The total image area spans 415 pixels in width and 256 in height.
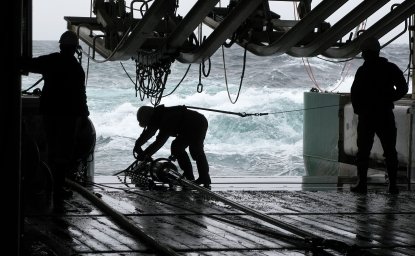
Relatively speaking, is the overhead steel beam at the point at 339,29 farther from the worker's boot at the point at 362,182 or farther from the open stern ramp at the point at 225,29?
the worker's boot at the point at 362,182

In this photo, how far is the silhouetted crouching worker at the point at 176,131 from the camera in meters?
10.5

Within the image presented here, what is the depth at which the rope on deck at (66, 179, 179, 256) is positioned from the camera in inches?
233

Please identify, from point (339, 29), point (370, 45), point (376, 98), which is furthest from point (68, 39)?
point (339, 29)

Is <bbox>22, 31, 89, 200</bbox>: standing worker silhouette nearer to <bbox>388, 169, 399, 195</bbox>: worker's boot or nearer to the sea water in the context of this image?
<bbox>388, 169, 399, 195</bbox>: worker's boot

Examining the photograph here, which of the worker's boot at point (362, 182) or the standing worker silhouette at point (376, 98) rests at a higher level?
the standing worker silhouette at point (376, 98)

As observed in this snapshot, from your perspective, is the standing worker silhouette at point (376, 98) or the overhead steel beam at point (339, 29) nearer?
the standing worker silhouette at point (376, 98)

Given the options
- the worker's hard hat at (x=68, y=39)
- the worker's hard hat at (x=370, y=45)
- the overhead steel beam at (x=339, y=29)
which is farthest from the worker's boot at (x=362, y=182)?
the worker's hard hat at (x=68, y=39)

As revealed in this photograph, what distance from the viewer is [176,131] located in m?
11.0

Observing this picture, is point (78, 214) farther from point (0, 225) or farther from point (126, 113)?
point (126, 113)

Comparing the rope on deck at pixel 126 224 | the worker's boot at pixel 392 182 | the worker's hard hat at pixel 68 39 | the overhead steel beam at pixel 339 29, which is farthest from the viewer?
the overhead steel beam at pixel 339 29

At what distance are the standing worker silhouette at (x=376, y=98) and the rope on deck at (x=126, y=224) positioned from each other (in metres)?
3.22

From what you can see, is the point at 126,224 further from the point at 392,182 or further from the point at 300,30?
the point at 300,30

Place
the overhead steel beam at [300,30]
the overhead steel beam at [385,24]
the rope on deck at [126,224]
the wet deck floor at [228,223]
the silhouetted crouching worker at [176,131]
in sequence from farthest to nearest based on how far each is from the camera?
1. the overhead steel beam at [385,24]
2. the silhouetted crouching worker at [176,131]
3. the overhead steel beam at [300,30]
4. the wet deck floor at [228,223]
5. the rope on deck at [126,224]

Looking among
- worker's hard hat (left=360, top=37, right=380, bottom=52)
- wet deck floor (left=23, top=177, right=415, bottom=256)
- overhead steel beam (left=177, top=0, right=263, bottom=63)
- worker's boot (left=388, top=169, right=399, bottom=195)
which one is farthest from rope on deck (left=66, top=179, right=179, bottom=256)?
worker's boot (left=388, top=169, right=399, bottom=195)
